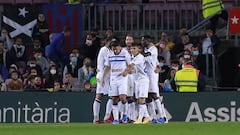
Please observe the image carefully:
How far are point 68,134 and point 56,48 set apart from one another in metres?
10.3

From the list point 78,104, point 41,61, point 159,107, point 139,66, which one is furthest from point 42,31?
point 159,107

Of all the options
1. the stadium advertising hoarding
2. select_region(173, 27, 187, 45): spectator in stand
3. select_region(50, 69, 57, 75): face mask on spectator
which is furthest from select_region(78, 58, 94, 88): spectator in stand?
select_region(173, 27, 187, 45): spectator in stand

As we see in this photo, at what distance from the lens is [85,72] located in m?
24.9

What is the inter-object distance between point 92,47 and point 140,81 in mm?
4743

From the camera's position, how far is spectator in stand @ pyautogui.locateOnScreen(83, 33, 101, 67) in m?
25.9

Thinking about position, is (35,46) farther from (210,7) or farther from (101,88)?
(210,7)

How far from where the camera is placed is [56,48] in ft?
85.4

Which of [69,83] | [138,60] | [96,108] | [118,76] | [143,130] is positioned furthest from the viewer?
[69,83]

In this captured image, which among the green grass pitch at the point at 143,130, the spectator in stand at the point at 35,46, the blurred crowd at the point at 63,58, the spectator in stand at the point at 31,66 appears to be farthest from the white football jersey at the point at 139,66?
the spectator in stand at the point at 35,46

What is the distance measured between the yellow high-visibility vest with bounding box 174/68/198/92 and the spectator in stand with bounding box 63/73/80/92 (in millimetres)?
2994

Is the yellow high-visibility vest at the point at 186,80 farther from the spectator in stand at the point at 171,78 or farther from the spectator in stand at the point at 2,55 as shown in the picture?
the spectator in stand at the point at 2,55

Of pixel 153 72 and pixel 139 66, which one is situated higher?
pixel 139 66

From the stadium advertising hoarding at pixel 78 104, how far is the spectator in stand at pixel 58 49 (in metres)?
2.34

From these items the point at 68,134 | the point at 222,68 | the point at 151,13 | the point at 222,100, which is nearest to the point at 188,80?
the point at 222,100
